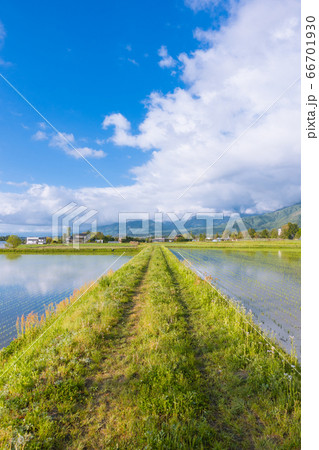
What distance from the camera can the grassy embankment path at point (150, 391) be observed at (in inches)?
147

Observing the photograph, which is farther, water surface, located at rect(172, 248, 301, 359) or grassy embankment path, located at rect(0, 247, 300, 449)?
water surface, located at rect(172, 248, 301, 359)

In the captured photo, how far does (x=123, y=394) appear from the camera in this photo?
15.8ft

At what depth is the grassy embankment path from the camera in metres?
3.73

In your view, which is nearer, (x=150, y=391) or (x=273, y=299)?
(x=150, y=391)

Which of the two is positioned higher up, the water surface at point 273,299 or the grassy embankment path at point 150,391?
the grassy embankment path at point 150,391

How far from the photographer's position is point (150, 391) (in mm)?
4824

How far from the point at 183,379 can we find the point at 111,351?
2848 millimetres

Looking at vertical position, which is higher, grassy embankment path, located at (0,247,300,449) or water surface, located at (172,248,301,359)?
grassy embankment path, located at (0,247,300,449)

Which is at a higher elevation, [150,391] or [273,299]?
[150,391]

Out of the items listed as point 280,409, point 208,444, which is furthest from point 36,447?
point 280,409

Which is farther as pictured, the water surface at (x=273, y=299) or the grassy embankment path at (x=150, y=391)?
the water surface at (x=273, y=299)
